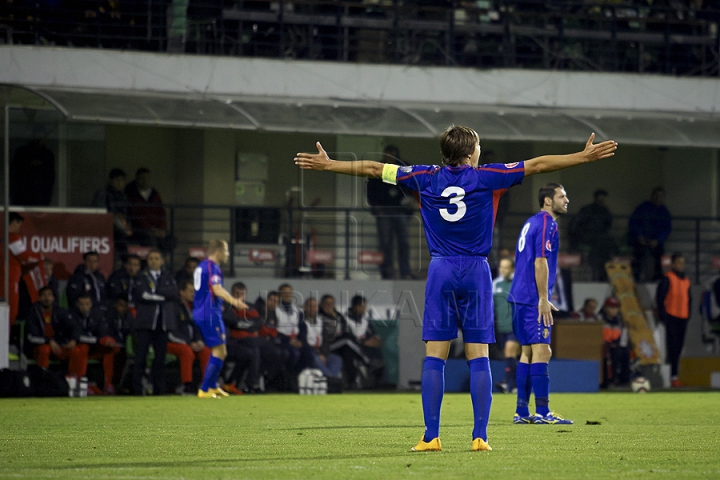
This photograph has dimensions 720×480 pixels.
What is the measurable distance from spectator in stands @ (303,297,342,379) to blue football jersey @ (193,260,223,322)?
281cm

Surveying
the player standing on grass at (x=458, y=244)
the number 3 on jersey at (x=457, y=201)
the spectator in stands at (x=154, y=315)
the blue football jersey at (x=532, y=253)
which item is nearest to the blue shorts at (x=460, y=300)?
the player standing on grass at (x=458, y=244)

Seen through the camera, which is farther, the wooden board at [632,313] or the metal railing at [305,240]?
the wooden board at [632,313]

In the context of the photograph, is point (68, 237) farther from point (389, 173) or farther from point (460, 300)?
point (460, 300)

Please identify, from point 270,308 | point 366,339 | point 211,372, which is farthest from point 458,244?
point 366,339

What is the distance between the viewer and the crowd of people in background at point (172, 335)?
16234 millimetres

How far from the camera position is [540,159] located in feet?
23.7

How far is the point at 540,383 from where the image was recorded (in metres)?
10.4

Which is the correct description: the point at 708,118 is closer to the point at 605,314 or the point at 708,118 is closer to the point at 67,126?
the point at 605,314

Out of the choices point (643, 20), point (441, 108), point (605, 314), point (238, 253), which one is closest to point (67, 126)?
point (238, 253)

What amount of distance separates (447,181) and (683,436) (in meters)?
3.14

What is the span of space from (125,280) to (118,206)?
1680mm

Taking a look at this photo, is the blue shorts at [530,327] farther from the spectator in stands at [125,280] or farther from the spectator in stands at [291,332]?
the spectator in stands at [125,280]

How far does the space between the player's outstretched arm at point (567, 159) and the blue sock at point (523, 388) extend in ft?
12.6

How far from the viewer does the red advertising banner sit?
56.3ft
